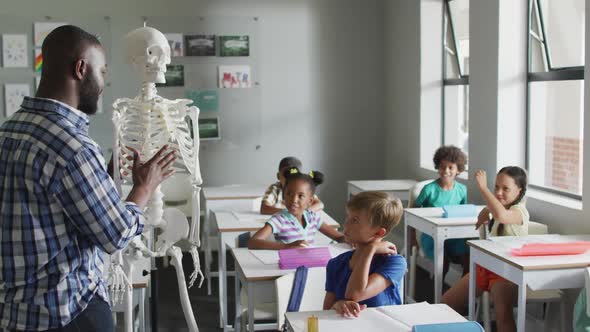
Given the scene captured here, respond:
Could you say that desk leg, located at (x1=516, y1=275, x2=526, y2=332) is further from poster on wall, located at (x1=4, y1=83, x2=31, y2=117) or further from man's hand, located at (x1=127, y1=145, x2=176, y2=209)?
poster on wall, located at (x1=4, y1=83, x2=31, y2=117)

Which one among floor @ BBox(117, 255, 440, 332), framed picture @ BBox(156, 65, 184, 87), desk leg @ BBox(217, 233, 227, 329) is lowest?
floor @ BBox(117, 255, 440, 332)

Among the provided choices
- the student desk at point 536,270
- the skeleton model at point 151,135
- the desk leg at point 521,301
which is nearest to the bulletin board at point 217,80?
the skeleton model at point 151,135

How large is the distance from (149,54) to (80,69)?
1.27m

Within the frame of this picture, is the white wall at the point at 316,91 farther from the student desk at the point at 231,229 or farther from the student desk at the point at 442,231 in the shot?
the student desk at the point at 442,231

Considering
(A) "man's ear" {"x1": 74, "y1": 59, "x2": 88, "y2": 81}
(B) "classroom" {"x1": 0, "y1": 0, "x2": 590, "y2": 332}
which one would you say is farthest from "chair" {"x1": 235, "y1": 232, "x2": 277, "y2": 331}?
(A) "man's ear" {"x1": 74, "y1": 59, "x2": 88, "y2": 81}

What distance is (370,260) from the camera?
8.10 feet

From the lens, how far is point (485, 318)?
3740 millimetres

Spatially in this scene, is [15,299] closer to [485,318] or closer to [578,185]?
[485,318]

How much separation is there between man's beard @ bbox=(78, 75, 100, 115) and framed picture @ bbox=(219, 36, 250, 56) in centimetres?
481

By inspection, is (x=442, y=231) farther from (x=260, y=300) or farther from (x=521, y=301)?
(x=260, y=300)

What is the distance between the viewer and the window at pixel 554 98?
4531 millimetres

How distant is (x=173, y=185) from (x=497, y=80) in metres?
2.81

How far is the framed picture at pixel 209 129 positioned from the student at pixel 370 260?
Result: 14.0ft

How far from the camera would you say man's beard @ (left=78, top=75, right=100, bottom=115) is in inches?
72.3
